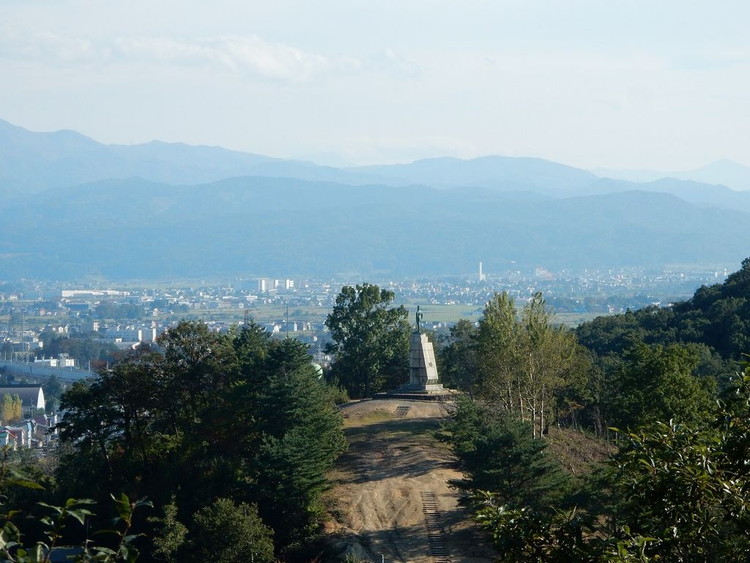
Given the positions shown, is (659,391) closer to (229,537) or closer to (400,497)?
(400,497)

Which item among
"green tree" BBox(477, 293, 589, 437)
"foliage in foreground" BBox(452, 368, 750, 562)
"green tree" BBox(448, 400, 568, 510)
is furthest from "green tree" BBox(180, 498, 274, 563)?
"foliage in foreground" BBox(452, 368, 750, 562)

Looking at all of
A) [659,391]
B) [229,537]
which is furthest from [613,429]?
[659,391]

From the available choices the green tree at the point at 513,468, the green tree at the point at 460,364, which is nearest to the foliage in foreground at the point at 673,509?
the green tree at the point at 513,468

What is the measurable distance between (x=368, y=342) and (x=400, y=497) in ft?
47.4

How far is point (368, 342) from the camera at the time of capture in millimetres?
41156

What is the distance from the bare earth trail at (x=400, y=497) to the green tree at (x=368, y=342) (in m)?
7.08

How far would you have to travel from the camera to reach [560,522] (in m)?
9.41

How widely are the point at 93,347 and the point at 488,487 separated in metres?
109

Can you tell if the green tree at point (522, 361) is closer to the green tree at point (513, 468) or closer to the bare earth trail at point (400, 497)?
the bare earth trail at point (400, 497)

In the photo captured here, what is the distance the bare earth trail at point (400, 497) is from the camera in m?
24.5

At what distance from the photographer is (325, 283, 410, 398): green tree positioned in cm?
4066

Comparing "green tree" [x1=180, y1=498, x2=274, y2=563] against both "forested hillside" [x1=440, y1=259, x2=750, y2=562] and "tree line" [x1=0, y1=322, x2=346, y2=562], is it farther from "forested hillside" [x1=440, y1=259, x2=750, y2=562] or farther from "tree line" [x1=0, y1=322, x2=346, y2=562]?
"forested hillside" [x1=440, y1=259, x2=750, y2=562]

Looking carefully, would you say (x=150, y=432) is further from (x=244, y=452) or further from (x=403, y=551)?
(x=403, y=551)

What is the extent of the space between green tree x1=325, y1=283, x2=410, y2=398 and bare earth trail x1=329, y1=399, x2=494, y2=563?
7081 millimetres
